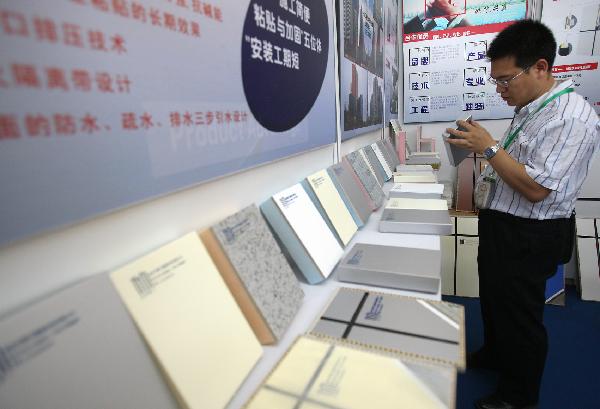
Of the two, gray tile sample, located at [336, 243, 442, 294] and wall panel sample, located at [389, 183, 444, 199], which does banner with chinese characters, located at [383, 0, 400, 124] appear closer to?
wall panel sample, located at [389, 183, 444, 199]

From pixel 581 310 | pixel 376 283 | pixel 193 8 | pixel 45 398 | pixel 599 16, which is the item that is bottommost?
pixel 581 310

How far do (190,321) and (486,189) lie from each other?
1306mm

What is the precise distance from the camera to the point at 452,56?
3252mm

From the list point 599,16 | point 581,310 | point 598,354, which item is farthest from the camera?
point 599,16

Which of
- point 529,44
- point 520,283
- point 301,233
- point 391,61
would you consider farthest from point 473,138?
point 391,61

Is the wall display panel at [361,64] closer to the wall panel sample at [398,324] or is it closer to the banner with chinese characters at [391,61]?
the banner with chinese characters at [391,61]

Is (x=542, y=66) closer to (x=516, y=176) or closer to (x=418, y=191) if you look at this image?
(x=516, y=176)

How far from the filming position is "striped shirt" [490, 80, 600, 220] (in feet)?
3.74

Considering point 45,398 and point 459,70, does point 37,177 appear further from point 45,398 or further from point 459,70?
point 459,70

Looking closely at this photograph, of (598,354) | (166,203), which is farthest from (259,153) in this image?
(598,354)

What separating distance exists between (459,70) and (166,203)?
134 inches

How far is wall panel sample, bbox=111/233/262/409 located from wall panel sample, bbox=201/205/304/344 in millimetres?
22

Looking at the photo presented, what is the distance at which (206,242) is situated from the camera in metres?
0.63

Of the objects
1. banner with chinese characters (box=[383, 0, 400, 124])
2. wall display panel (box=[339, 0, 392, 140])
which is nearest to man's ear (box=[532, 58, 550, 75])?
wall display panel (box=[339, 0, 392, 140])
